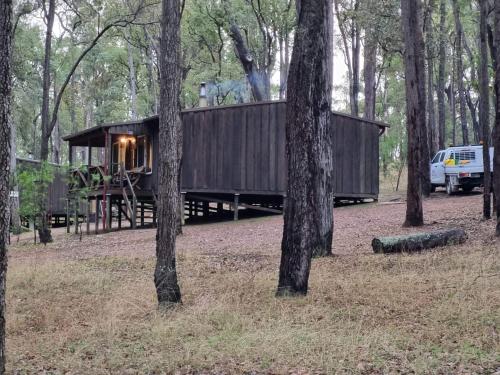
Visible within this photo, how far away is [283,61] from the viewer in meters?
36.2

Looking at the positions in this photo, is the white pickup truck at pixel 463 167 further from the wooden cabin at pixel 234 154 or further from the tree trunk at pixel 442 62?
the tree trunk at pixel 442 62

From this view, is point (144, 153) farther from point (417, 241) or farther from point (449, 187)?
point (417, 241)

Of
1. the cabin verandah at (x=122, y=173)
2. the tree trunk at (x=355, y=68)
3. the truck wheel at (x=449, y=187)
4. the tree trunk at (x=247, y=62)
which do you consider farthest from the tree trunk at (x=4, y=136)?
the tree trunk at (x=355, y=68)

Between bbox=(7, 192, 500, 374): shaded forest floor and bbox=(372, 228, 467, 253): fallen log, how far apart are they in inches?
16.3

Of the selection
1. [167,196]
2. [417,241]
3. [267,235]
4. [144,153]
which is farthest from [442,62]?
[167,196]

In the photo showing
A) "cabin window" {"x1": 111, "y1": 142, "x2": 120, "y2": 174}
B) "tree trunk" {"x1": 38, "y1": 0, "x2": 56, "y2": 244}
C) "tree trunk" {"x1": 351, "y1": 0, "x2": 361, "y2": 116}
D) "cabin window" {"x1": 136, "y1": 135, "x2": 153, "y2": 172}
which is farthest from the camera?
"tree trunk" {"x1": 351, "y1": 0, "x2": 361, "y2": 116}

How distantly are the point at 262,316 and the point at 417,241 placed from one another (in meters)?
5.70

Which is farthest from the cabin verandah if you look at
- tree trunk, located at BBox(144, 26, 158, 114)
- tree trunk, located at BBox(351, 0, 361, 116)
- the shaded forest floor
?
tree trunk, located at BBox(144, 26, 158, 114)

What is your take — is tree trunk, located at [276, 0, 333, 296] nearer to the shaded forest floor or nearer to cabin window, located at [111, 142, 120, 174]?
the shaded forest floor

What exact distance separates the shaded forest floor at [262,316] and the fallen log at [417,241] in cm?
41

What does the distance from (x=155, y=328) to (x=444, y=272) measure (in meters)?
5.14

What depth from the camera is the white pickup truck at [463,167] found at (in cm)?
2159

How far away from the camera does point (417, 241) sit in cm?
1148

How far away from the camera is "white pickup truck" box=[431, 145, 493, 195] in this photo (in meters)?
21.6
